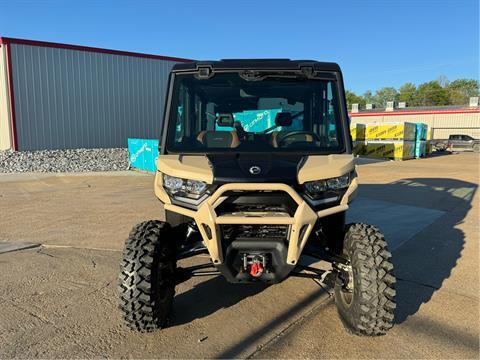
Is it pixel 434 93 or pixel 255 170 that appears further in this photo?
pixel 434 93

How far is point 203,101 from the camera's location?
3.93 m

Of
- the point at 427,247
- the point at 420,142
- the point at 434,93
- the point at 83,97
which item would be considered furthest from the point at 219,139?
the point at 434,93

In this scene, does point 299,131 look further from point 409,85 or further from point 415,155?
point 409,85

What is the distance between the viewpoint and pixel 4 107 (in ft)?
63.1

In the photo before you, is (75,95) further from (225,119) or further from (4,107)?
(225,119)

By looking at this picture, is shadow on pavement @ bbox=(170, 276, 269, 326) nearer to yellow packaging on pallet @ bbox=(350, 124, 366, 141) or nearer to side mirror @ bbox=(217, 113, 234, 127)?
side mirror @ bbox=(217, 113, 234, 127)

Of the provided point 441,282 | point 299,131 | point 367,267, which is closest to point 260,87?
point 299,131

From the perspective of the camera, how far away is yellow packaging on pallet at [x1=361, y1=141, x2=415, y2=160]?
25955 millimetres

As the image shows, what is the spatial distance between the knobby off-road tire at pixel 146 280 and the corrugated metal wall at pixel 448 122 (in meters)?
50.9

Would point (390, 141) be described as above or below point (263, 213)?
below

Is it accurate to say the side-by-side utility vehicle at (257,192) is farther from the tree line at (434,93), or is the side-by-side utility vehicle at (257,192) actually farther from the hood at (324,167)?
the tree line at (434,93)

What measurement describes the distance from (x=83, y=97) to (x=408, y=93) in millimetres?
99008

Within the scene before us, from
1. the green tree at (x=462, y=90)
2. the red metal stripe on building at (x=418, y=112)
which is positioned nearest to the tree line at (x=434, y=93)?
the green tree at (x=462, y=90)

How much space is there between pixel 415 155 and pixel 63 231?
87.5 ft
